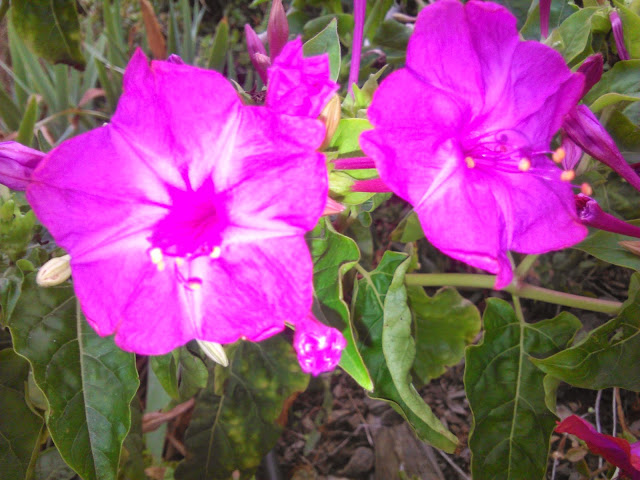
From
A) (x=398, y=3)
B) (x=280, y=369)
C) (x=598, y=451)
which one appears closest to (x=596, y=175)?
(x=598, y=451)

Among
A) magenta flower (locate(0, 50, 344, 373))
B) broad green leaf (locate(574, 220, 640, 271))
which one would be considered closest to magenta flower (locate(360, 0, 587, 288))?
magenta flower (locate(0, 50, 344, 373))

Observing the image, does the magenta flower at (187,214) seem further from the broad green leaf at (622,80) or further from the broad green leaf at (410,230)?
the broad green leaf at (622,80)

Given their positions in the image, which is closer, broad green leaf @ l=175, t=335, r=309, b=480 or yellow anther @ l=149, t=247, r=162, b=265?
yellow anther @ l=149, t=247, r=162, b=265

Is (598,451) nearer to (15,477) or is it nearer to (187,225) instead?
(187,225)

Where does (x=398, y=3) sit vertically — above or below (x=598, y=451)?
above

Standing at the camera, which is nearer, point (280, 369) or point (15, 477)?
point (15, 477)

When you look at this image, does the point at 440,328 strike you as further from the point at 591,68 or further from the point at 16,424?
the point at 16,424

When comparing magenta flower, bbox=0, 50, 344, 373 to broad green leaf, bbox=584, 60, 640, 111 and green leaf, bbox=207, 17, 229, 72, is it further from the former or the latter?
green leaf, bbox=207, 17, 229, 72
